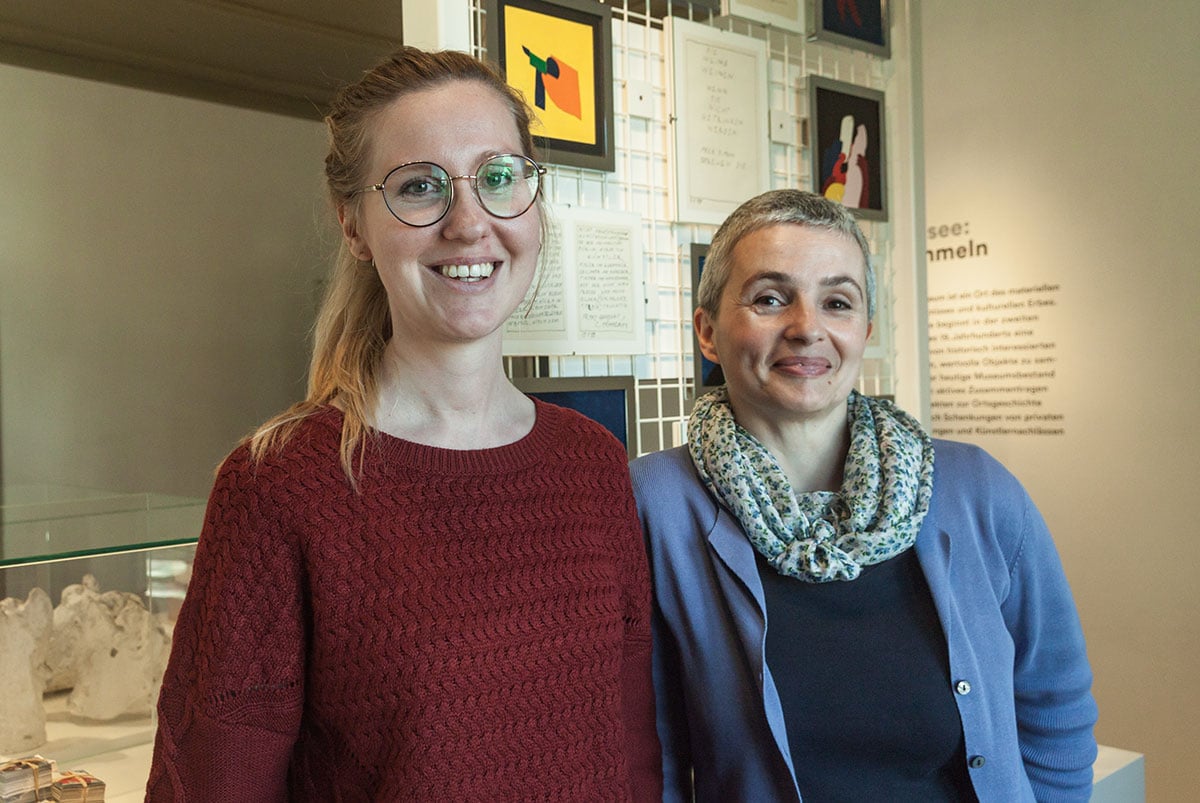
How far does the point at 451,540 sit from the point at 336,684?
0.20 m

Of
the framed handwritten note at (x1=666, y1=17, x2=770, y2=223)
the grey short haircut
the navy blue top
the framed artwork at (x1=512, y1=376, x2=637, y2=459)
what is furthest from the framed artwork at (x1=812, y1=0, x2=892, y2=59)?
the navy blue top

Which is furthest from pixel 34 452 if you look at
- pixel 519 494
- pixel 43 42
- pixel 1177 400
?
pixel 1177 400

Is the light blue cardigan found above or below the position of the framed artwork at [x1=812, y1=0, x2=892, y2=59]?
below

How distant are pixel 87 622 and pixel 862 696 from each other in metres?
1.05

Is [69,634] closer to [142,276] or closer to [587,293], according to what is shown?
[587,293]

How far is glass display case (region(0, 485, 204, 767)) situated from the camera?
4.61ft

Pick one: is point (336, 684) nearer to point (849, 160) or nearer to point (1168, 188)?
point (849, 160)

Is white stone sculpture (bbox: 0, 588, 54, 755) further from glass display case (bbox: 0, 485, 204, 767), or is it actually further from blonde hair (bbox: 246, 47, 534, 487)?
blonde hair (bbox: 246, 47, 534, 487)

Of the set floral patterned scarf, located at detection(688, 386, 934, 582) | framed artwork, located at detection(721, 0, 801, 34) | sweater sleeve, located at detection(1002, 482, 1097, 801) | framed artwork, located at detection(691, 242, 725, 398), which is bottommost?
sweater sleeve, located at detection(1002, 482, 1097, 801)

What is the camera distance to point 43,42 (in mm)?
4598

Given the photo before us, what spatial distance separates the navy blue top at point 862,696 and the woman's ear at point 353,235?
0.71 metres

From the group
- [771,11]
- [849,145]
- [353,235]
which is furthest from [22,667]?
[849,145]

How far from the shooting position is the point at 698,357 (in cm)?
245

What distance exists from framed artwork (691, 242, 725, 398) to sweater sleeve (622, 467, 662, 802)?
3.34 feet
